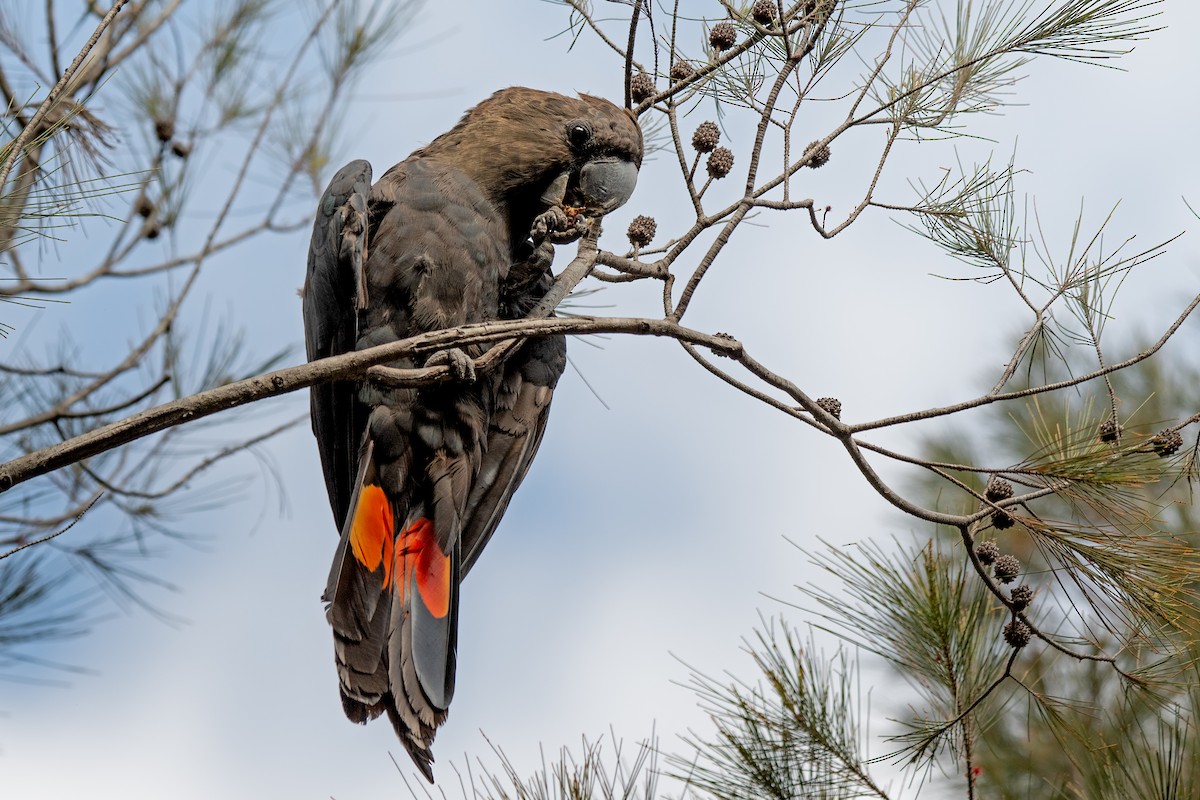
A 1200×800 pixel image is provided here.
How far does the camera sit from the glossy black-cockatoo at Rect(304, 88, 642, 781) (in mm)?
2648

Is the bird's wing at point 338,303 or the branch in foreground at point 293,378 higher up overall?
the bird's wing at point 338,303

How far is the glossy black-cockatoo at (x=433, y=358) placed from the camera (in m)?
2.65

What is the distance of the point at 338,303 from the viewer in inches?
113

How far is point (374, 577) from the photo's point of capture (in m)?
2.70

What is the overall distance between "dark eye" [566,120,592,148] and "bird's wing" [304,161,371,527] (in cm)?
58

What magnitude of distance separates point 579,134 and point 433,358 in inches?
35.7

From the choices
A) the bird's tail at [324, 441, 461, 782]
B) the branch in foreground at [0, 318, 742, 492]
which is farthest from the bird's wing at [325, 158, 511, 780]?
the branch in foreground at [0, 318, 742, 492]

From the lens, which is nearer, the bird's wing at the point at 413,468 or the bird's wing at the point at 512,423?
the bird's wing at the point at 413,468

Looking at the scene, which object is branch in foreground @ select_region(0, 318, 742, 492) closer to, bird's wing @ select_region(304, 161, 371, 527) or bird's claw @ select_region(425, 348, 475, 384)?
bird's claw @ select_region(425, 348, 475, 384)

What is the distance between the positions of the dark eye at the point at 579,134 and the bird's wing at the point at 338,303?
576 millimetres

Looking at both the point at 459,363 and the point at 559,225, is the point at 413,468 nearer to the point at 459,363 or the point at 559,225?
the point at 459,363

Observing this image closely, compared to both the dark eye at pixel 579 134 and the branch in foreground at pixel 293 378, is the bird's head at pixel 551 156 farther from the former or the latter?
the branch in foreground at pixel 293 378

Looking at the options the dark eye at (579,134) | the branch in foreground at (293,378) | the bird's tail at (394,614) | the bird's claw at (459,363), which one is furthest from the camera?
the dark eye at (579,134)

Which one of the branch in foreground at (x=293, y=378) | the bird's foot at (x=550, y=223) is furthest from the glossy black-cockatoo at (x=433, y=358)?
the branch in foreground at (x=293, y=378)
